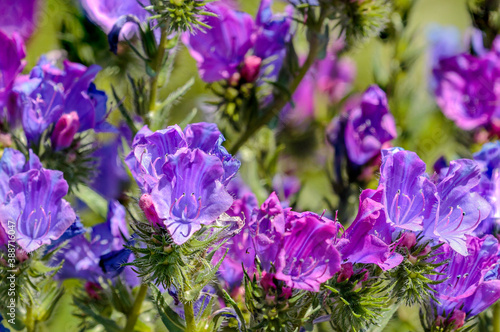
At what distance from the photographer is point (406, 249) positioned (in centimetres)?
99

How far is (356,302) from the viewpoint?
0.97m

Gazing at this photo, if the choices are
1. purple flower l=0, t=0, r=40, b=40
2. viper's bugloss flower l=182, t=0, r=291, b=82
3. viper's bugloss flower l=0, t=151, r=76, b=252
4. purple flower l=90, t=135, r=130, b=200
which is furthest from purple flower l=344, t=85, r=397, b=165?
purple flower l=0, t=0, r=40, b=40

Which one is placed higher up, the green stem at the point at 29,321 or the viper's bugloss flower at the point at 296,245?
the viper's bugloss flower at the point at 296,245

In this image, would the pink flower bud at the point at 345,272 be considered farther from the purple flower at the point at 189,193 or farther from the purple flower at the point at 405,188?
the purple flower at the point at 189,193

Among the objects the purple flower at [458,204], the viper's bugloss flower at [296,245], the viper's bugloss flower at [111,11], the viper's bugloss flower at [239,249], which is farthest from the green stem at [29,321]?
the purple flower at [458,204]

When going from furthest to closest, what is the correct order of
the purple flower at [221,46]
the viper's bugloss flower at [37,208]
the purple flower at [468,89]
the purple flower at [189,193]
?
1. the purple flower at [468,89]
2. the purple flower at [221,46]
3. the viper's bugloss flower at [37,208]
4. the purple flower at [189,193]

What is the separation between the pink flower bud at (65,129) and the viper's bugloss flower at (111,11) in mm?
227

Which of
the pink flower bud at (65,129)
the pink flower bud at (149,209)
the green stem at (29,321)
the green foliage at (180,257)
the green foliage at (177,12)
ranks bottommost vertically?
the green stem at (29,321)

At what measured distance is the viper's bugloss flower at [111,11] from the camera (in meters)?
1.32

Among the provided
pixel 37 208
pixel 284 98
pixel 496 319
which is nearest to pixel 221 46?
pixel 284 98

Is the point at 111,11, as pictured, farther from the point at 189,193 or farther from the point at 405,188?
the point at 405,188

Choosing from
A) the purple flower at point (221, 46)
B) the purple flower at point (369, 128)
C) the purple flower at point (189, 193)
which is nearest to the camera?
the purple flower at point (189, 193)

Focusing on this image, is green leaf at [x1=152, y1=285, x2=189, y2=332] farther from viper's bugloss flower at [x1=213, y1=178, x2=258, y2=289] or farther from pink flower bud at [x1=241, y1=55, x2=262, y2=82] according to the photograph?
pink flower bud at [x1=241, y1=55, x2=262, y2=82]

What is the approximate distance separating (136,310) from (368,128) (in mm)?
722
